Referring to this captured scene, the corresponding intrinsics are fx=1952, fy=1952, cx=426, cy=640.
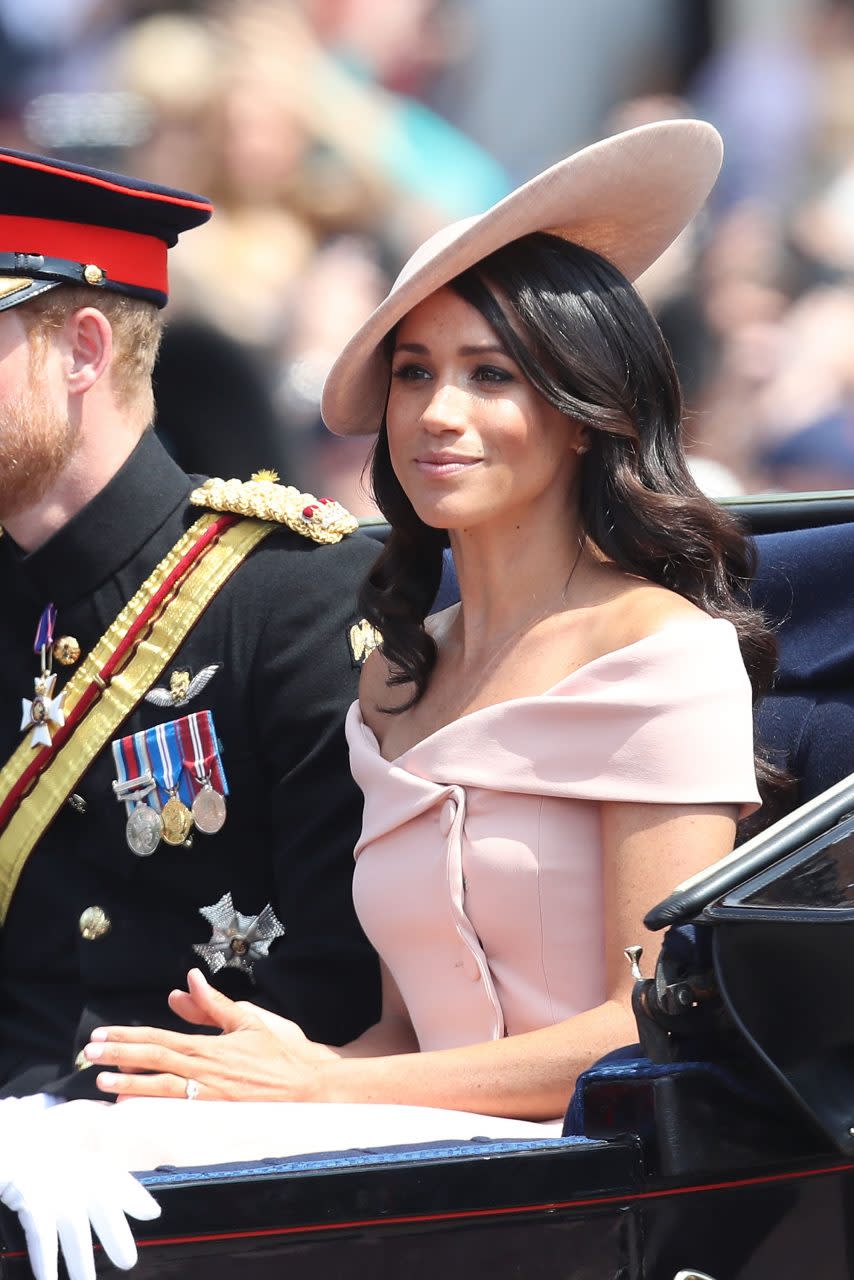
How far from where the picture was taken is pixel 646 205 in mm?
2262

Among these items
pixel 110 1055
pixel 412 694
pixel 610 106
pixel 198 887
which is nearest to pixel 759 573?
pixel 412 694

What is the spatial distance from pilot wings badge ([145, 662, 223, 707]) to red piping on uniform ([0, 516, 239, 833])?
95mm

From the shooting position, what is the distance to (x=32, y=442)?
2727 mm

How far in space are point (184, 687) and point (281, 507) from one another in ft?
1.01

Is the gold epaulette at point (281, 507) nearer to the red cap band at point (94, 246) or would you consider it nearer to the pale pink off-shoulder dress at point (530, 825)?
the red cap band at point (94, 246)

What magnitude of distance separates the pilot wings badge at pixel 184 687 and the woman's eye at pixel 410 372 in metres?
0.58

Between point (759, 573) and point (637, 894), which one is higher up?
point (759, 573)

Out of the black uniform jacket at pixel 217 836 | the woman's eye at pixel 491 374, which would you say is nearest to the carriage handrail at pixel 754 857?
the woman's eye at pixel 491 374

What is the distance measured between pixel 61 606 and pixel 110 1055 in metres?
0.98

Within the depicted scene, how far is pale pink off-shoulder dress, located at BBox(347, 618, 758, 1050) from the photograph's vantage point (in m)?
2.02

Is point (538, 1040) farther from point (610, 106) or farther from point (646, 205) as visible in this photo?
point (610, 106)

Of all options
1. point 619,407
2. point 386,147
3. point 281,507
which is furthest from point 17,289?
point 386,147

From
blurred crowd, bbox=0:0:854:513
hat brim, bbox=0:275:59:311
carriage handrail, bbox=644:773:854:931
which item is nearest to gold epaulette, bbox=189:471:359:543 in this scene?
hat brim, bbox=0:275:59:311

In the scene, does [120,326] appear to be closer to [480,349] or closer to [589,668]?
[480,349]
